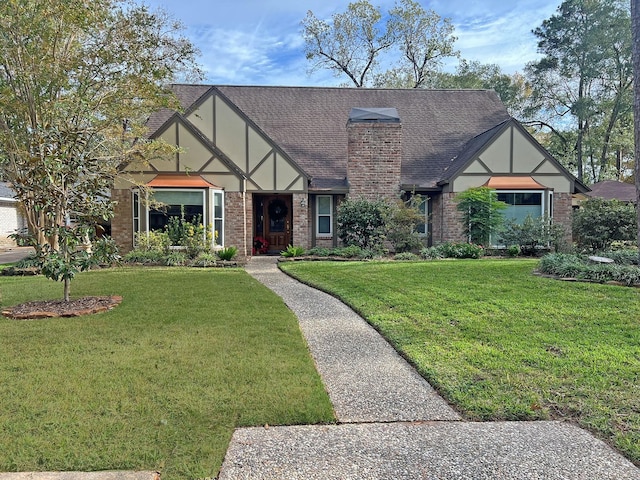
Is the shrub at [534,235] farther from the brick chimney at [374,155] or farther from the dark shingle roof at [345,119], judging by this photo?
the brick chimney at [374,155]

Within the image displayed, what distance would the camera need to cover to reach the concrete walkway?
2.79 metres

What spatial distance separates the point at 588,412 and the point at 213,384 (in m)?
3.14

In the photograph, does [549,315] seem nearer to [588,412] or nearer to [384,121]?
[588,412]

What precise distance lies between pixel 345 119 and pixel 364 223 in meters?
7.35

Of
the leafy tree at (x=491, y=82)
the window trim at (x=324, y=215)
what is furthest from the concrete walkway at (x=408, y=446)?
the leafy tree at (x=491, y=82)

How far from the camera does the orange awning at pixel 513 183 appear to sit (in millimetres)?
16250

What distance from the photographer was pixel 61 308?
7.12m

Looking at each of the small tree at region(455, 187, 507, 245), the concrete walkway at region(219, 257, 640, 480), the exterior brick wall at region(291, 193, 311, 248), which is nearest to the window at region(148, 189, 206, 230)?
the exterior brick wall at region(291, 193, 311, 248)

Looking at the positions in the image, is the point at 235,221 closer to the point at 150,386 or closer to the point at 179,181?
the point at 179,181

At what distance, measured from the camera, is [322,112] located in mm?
20641

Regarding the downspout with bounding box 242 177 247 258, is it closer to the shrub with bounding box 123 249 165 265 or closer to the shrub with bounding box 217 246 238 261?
the shrub with bounding box 217 246 238 261

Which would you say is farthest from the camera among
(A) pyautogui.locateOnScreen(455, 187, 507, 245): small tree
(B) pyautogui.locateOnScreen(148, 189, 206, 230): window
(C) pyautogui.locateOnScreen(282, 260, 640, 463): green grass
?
(A) pyautogui.locateOnScreen(455, 187, 507, 245): small tree

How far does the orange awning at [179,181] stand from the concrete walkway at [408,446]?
38.4ft

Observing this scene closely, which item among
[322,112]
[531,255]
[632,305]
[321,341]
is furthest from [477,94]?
[321,341]
